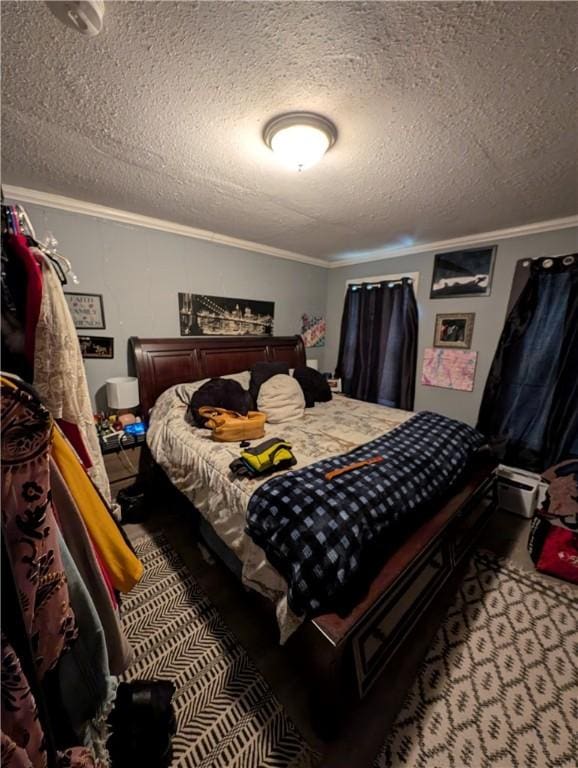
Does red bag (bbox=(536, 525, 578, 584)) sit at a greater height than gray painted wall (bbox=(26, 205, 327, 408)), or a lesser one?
lesser

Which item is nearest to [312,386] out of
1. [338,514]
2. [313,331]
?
[313,331]

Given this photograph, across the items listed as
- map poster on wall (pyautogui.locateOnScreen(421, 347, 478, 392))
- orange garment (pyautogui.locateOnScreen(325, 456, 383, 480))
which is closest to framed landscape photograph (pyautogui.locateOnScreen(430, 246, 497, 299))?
map poster on wall (pyautogui.locateOnScreen(421, 347, 478, 392))

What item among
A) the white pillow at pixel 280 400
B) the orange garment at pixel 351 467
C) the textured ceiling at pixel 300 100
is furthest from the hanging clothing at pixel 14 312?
the white pillow at pixel 280 400

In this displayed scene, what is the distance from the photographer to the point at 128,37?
2.90 ft

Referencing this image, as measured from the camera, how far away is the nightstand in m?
2.18

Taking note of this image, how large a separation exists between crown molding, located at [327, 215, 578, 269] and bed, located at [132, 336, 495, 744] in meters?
1.74

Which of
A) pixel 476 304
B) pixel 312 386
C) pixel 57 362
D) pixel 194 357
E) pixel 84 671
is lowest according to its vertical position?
pixel 84 671

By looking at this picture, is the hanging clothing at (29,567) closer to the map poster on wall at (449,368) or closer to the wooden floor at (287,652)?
the wooden floor at (287,652)

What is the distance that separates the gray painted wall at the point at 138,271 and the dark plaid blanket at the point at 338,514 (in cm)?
197

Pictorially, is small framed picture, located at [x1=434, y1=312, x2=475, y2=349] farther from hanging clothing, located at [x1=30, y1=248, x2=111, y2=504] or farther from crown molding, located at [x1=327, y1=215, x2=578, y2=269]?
hanging clothing, located at [x1=30, y1=248, x2=111, y2=504]

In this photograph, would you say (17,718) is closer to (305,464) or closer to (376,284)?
(305,464)

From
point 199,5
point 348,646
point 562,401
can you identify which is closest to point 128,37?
point 199,5

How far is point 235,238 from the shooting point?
117 inches

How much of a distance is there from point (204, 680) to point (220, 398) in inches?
64.2
